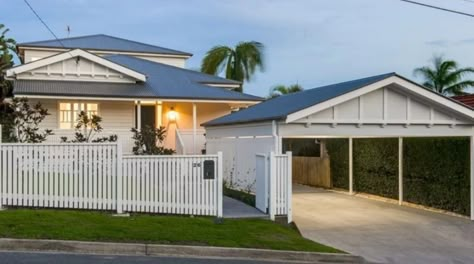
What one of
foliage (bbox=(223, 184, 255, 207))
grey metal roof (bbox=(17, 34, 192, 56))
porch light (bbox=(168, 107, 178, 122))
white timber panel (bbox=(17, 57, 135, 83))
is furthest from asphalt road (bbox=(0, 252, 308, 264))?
grey metal roof (bbox=(17, 34, 192, 56))

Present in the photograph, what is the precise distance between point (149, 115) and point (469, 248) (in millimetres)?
16688

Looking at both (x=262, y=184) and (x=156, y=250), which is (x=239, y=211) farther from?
(x=156, y=250)

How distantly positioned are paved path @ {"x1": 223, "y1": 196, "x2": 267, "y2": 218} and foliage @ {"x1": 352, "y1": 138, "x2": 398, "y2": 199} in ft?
21.6

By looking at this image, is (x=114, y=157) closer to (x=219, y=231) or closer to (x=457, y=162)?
(x=219, y=231)

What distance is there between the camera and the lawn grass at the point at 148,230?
1016cm

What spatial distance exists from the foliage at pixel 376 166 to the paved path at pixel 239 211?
6.58 metres

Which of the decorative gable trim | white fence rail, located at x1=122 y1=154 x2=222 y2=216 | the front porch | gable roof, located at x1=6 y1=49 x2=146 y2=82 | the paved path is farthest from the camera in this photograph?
the front porch

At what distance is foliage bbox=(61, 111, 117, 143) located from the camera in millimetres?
18095

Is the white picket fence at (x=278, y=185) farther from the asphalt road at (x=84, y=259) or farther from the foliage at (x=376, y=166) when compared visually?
the foliage at (x=376, y=166)

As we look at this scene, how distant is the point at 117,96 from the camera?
22234 millimetres

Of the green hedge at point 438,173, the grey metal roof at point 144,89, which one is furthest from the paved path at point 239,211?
the grey metal roof at point 144,89

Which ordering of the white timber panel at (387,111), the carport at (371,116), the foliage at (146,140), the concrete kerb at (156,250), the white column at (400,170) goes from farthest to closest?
the foliage at (146,140)
the white column at (400,170)
the white timber panel at (387,111)
the carport at (371,116)
the concrete kerb at (156,250)

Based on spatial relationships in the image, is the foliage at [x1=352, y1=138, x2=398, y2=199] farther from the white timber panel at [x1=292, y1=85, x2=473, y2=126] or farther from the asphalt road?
the asphalt road

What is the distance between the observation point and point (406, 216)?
16406 mm
